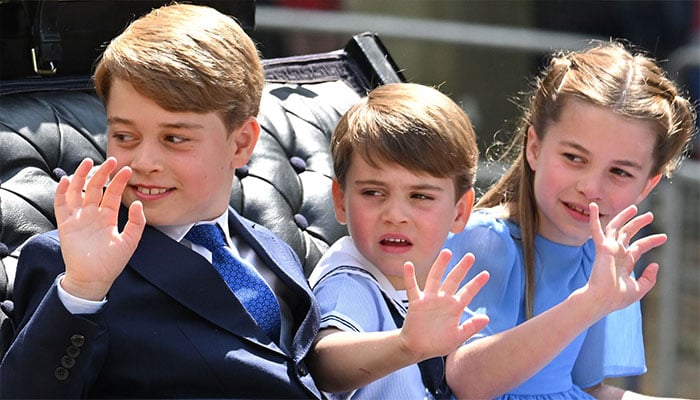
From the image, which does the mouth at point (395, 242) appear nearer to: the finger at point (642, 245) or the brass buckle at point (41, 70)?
the finger at point (642, 245)

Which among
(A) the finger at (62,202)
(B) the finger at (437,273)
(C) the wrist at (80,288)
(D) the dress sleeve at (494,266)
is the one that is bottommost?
(D) the dress sleeve at (494,266)

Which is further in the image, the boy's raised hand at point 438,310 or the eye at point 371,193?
the eye at point 371,193

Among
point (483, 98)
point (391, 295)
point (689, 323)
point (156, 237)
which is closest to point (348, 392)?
point (391, 295)

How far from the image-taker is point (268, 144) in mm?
2639

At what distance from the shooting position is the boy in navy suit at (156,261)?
1.78 metres

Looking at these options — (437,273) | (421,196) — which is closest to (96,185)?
(437,273)

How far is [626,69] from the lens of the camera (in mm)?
2492

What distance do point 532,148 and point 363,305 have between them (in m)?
0.61

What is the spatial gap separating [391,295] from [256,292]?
0.25 metres

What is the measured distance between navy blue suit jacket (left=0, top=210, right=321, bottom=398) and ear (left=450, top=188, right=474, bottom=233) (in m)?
0.43

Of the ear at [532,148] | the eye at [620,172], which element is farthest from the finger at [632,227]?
the ear at [532,148]

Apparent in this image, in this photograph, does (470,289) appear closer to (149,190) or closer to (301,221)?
Answer: (149,190)

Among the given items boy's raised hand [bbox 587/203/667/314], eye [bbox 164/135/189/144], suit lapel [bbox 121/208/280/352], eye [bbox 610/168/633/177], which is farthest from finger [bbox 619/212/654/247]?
eye [bbox 164/135/189/144]

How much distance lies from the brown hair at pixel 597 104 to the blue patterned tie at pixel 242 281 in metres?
0.58
